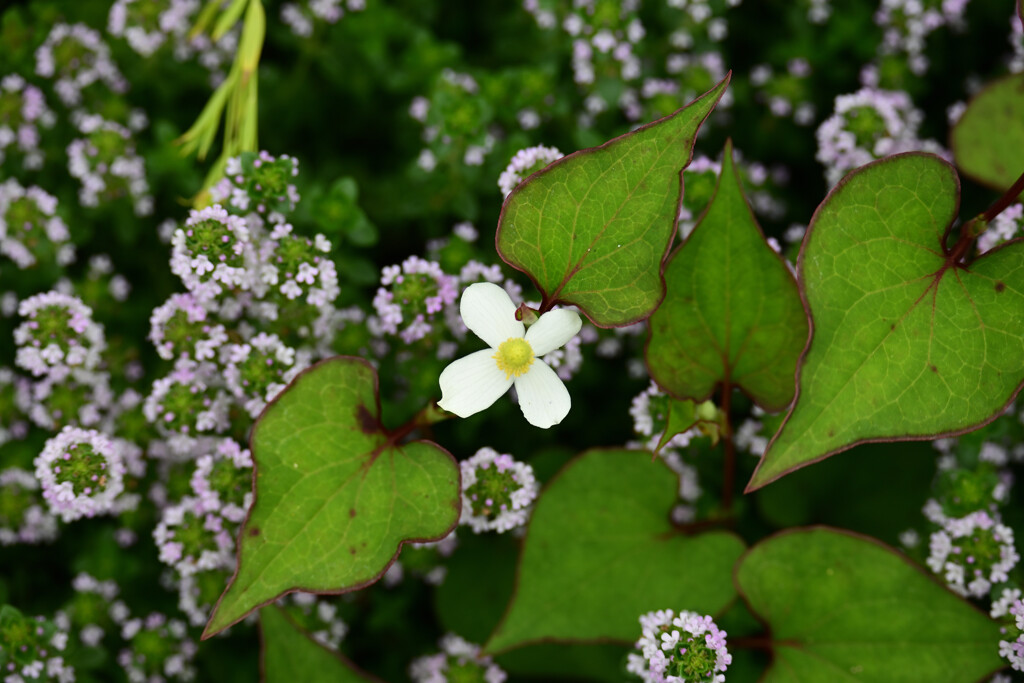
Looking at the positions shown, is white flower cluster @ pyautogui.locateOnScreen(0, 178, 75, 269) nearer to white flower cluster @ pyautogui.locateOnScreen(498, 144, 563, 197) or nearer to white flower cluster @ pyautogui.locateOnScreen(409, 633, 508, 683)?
white flower cluster @ pyautogui.locateOnScreen(498, 144, 563, 197)

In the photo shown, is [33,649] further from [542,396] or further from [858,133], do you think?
[858,133]

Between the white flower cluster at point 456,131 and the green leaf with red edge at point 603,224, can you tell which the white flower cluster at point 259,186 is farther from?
the green leaf with red edge at point 603,224

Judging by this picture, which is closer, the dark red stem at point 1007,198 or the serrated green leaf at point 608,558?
the dark red stem at point 1007,198

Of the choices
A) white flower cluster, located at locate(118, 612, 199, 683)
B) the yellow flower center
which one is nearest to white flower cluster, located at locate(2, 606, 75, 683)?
white flower cluster, located at locate(118, 612, 199, 683)

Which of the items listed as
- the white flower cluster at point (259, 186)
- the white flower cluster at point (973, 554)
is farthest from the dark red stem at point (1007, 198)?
the white flower cluster at point (259, 186)

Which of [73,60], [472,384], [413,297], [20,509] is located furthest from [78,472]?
[73,60]

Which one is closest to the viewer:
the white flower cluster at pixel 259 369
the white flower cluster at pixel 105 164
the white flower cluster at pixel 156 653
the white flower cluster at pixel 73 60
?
the white flower cluster at pixel 259 369

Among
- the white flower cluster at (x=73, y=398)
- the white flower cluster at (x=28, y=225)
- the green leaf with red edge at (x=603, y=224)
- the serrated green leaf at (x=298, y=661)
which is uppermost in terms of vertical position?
the green leaf with red edge at (x=603, y=224)
